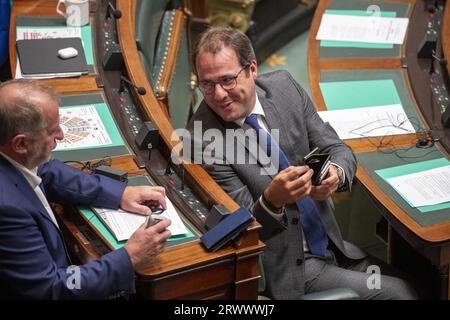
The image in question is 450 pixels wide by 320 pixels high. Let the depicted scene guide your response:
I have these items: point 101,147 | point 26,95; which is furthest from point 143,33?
point 26,95

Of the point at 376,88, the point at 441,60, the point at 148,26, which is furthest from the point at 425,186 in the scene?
the point at 148,26

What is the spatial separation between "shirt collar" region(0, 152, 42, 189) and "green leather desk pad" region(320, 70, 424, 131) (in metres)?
1.55

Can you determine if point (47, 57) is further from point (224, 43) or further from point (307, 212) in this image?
point (307, 212)

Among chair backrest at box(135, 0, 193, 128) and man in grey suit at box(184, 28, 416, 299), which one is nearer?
man in grey suit at box(184, 28, 416, 299)

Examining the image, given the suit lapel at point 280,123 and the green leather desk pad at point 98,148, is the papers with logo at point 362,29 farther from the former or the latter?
the green leather desk pad at point 98,148

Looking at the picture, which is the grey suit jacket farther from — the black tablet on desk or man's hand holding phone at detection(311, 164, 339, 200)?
the black tablet on desk

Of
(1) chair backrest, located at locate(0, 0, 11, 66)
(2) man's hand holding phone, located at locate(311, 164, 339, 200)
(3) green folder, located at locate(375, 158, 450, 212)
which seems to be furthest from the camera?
(1) chair backrest, located at locate(0, 0, 11, 66)

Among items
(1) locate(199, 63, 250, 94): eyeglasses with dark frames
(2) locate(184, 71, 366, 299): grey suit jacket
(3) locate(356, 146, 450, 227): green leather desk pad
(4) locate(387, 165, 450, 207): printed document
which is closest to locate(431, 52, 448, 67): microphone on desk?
(3) locate(356, 146, 450, 227): green leather desk pad

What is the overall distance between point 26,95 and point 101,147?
2.08ft

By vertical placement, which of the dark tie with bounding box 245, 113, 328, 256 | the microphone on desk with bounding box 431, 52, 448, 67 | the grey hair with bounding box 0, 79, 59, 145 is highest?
the grey hair with bounding box 0, 79, 59, 145

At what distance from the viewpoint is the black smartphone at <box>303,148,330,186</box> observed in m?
2.38

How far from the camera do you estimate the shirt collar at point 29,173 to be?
6.82 ft

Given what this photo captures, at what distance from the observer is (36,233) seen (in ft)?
6.54

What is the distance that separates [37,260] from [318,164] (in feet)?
3.20
